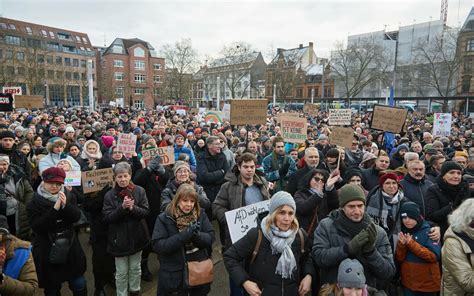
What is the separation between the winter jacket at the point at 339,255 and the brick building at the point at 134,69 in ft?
216

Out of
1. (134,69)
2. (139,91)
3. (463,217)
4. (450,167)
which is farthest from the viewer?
(139,91)

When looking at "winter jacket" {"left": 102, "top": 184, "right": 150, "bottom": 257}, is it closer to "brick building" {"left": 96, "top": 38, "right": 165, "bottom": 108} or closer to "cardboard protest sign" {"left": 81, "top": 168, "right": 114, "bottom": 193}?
"cardboard protest sign" {"left": 81, "top": 168, "right": 114, "bottom": 193}

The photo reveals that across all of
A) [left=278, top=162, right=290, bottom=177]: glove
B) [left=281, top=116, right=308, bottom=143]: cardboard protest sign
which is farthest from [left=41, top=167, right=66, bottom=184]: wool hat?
[left=281, top=116, right=308, bottom=143]: cardboard protest sign

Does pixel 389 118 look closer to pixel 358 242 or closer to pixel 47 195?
pixel 358 242

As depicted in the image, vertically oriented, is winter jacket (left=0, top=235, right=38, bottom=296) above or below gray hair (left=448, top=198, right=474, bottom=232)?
below

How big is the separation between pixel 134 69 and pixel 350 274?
73335 millimetres

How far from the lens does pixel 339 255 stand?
253 cm

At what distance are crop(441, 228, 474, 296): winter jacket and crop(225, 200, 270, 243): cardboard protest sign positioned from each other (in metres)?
1.72

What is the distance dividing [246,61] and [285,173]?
4783 cm

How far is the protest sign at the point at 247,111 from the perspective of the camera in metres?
7.29

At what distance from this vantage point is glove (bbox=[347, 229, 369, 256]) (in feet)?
8.00

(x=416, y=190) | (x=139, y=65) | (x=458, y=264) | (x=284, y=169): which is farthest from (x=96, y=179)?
(x=139, y=65)

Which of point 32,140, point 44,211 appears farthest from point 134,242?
point 32,140

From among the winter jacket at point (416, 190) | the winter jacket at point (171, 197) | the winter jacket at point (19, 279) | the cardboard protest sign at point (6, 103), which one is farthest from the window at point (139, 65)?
the winter jacket at point (19, 279)
